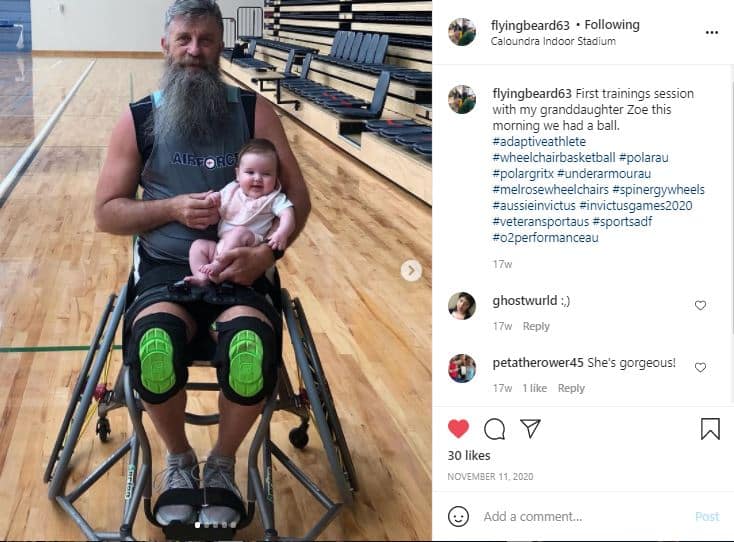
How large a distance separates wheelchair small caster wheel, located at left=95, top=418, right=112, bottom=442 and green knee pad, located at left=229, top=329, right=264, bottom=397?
1.82 feet

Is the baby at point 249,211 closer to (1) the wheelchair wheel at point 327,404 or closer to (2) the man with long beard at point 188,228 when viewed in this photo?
(2) the man with long beard at point 188,228

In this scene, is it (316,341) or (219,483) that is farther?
(316,341)

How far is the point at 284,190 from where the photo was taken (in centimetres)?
151

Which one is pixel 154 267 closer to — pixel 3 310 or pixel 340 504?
pixel 340 504

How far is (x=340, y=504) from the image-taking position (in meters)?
1.56

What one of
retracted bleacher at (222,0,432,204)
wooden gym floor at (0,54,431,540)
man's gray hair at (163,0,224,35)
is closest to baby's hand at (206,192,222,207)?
man's gray hair at (163,0,224,35)

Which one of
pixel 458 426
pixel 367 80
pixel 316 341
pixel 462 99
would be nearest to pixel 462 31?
pixel 462 99

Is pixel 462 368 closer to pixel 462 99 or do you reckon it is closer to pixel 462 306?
pixel 462 306

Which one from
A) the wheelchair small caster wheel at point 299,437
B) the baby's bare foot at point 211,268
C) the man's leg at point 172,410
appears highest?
the baby's bare foot at point 211,268

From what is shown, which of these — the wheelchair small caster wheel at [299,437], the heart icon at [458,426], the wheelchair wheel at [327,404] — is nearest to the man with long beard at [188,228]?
the wheelchair wheel at [327,404]

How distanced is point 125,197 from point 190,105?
167 mm

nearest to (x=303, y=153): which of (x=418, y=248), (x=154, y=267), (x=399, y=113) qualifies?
(x=399, y=113)

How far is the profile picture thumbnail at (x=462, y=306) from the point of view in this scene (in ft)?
2.99

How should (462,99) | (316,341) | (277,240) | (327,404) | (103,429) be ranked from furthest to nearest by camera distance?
(316,341) → (103,429) → (327,404) → (277,240) → (462,99)
